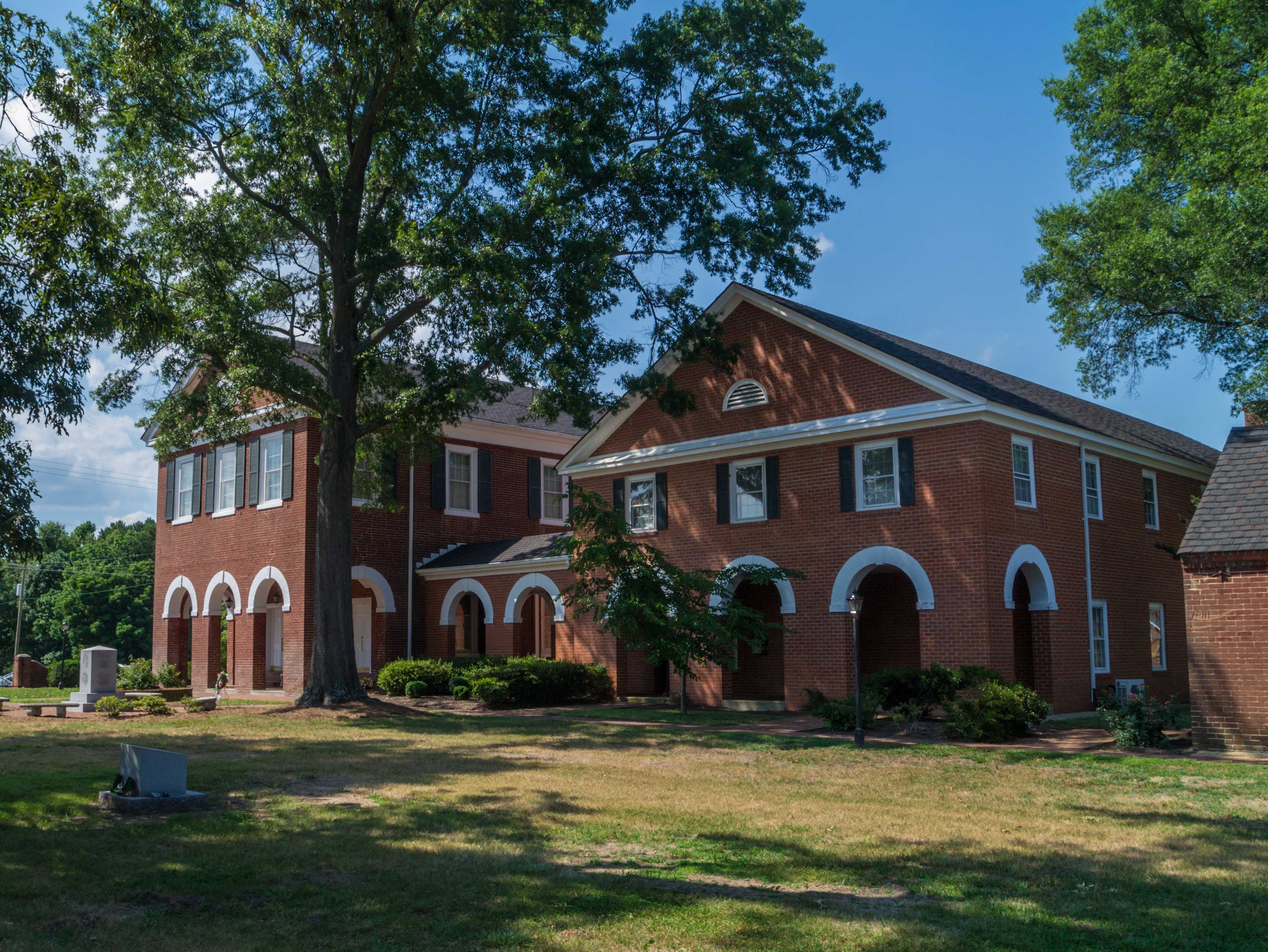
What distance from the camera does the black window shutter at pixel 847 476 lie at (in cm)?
2198

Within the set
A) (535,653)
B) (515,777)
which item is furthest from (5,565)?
(535,653)

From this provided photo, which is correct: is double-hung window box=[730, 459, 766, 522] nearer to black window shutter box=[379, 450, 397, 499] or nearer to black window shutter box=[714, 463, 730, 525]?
black window shutter box=[714, 463, 730, 525]

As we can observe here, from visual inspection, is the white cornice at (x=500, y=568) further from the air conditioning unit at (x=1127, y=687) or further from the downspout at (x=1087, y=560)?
the air conditioning unit at (x=1127, y=687)

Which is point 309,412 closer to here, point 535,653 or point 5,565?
point 5,565

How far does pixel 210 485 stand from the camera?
33500 mm

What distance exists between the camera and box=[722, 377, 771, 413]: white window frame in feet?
77.8

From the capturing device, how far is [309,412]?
2333 centimetres

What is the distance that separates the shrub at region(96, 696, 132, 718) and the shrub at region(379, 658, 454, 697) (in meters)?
6.42

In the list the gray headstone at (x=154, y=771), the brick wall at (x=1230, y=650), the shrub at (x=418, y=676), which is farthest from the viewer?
the shrub at (x=418, y=676)

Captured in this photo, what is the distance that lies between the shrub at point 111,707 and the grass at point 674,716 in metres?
9.17

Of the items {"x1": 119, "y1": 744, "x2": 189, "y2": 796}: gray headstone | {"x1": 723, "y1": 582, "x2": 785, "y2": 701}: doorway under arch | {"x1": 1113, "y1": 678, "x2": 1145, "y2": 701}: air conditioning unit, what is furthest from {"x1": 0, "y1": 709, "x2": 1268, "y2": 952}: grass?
{"x1": 723, "y1": 582, "x2": 785, "y2": 701}: doorway under arch

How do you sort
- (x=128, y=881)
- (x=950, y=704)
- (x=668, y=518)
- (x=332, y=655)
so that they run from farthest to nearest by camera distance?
1. (x=668, y=518)
2. (x=332, y=655)
3. (x=950, y=704)
4. (x=128, y=881)

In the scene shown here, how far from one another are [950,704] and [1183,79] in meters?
17.2

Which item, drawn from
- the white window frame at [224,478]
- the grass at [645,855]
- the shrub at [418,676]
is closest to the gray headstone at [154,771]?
the grass at [645,855]
